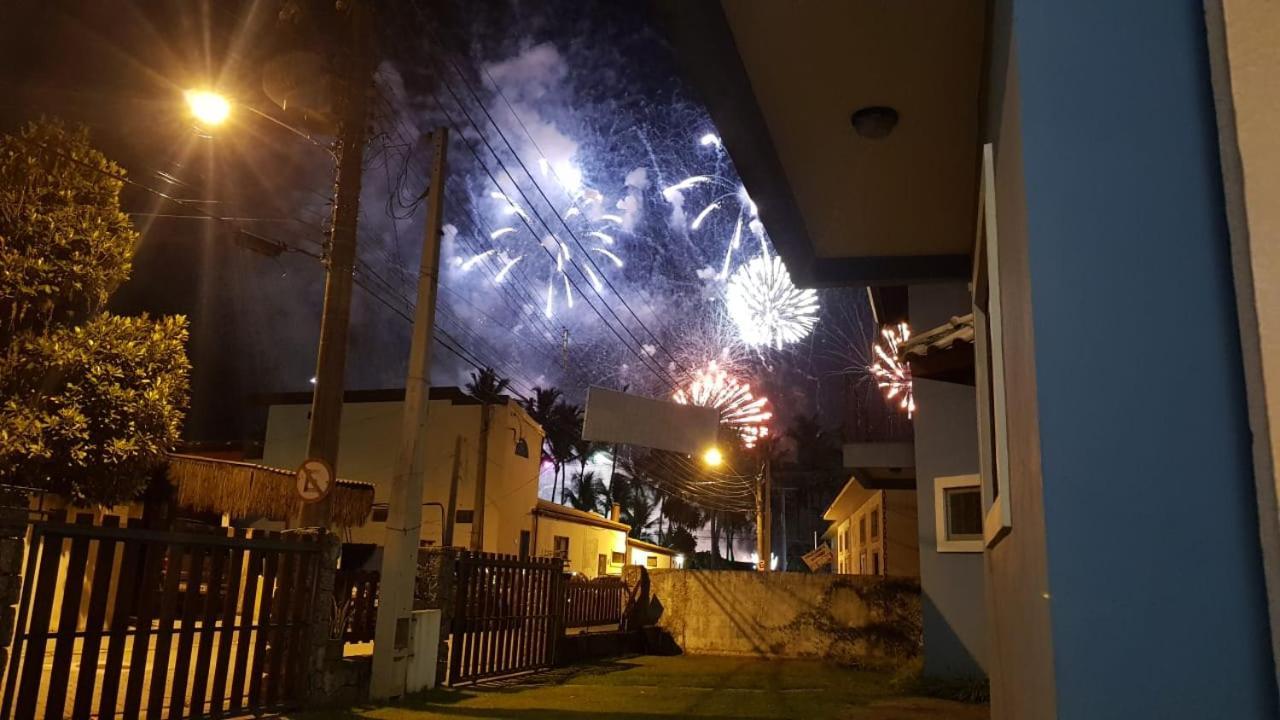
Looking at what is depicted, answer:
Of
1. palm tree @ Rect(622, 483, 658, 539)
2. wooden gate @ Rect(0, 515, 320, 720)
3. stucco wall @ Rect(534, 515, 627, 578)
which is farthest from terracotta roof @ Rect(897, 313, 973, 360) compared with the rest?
palm tree @ Rect(622, 483, 658, 539)

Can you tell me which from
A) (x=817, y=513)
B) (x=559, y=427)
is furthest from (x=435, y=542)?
(x=817, y=513)

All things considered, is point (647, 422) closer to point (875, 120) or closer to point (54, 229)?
point (54, 229)

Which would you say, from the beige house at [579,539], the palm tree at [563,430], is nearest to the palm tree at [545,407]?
the palm tree at [563,430]

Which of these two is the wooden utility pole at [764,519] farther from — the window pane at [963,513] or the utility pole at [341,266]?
the utility pole at [341,266]

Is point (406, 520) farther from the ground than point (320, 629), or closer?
farther from the ground

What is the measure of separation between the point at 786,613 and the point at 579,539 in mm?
19182

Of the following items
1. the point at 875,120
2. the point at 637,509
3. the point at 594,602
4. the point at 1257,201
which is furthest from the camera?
the point at 637,509

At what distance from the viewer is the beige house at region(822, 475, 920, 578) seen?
1706cm

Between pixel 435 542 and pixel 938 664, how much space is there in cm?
2033

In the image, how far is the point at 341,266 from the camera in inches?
415

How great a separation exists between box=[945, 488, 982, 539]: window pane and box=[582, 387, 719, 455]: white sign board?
253 inches

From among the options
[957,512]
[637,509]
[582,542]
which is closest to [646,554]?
[582,542]

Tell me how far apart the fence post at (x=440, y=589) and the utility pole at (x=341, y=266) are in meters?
1.36

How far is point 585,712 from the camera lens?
8281 millimetres
